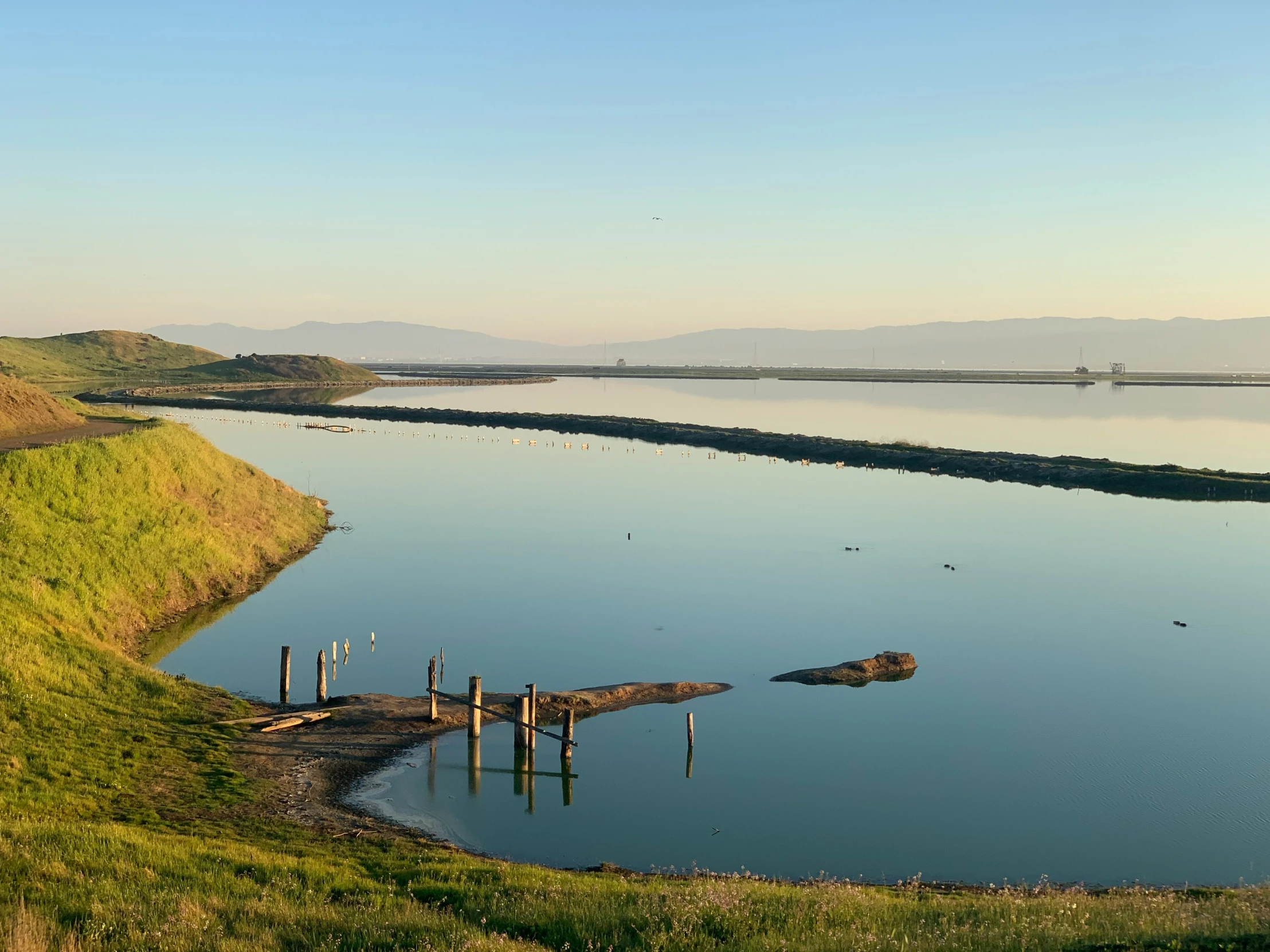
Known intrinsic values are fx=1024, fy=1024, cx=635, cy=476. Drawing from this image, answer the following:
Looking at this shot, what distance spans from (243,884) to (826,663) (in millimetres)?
27414

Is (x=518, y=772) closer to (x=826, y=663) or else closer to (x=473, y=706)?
(x=473, y=706)

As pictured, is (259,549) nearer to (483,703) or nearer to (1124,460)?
(483,703)

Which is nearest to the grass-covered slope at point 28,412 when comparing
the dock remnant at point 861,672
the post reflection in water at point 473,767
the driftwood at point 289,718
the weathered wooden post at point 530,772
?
the driftwood at point 289,718

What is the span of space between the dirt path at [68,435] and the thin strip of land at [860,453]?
69.6m

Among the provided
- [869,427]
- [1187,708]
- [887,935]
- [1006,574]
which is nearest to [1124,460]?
[869,427]

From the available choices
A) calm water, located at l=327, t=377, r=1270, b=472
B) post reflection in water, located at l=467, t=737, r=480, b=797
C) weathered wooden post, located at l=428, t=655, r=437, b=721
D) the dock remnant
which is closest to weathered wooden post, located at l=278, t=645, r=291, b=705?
weathered wooden post, located at l=428, t=655, r=437, b=721

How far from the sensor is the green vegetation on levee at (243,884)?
46.1ft

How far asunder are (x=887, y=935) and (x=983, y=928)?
161cm

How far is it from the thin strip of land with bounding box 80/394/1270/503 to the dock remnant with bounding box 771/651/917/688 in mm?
60096

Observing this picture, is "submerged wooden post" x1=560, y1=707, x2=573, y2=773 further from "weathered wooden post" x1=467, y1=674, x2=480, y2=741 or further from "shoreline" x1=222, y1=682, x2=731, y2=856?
"weathered wooden post" x1=467, y1=674, x2=480, y2=741

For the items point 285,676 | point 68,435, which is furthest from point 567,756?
point 68,435

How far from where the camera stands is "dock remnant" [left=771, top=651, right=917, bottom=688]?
37.7 meters

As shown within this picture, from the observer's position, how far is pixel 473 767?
95.6 feet

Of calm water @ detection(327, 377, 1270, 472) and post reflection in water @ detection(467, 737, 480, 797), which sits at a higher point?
calm water @ detection(327, 377, 1270, 472)
